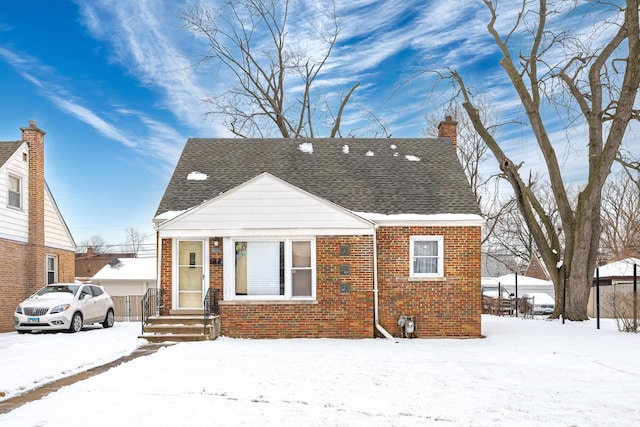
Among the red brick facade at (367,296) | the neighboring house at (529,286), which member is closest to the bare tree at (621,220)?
the neighboring house at (529,286)

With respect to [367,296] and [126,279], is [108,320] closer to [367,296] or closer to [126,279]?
[367,296]

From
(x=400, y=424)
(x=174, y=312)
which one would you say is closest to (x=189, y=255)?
(x=174, y=312)

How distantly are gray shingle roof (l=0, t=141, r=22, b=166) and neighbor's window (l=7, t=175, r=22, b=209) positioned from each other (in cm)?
73

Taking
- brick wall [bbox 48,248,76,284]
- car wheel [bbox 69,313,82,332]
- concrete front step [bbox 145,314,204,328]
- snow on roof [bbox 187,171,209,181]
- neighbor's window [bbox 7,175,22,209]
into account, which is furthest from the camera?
brick wall [bbox 48,248,76,284]

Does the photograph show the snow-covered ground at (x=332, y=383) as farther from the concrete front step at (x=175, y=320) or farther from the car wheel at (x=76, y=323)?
the car wheel at (x=76, y=323)

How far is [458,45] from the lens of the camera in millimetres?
24359

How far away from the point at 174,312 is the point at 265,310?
8.04 ft

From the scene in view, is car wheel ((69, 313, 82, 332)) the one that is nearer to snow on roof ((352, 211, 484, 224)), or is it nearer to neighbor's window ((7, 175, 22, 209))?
neighbor's window ((7, 175, 22, 209))

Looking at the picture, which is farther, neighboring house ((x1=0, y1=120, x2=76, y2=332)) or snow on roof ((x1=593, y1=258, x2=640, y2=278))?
snow on roof ((x1=593, y1=258, x2=640, y2=278))

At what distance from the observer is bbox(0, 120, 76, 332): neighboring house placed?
1992 cm

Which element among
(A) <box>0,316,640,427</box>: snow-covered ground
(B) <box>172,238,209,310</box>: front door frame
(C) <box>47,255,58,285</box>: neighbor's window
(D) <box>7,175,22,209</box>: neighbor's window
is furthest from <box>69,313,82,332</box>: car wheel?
(C) <box>47,255,58,285</box>: neighbor's window

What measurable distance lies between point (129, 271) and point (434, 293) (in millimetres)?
26278

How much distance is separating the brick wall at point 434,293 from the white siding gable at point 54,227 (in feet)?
44.1

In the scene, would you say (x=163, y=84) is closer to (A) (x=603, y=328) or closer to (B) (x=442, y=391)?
(A) (x=603, y=328)
